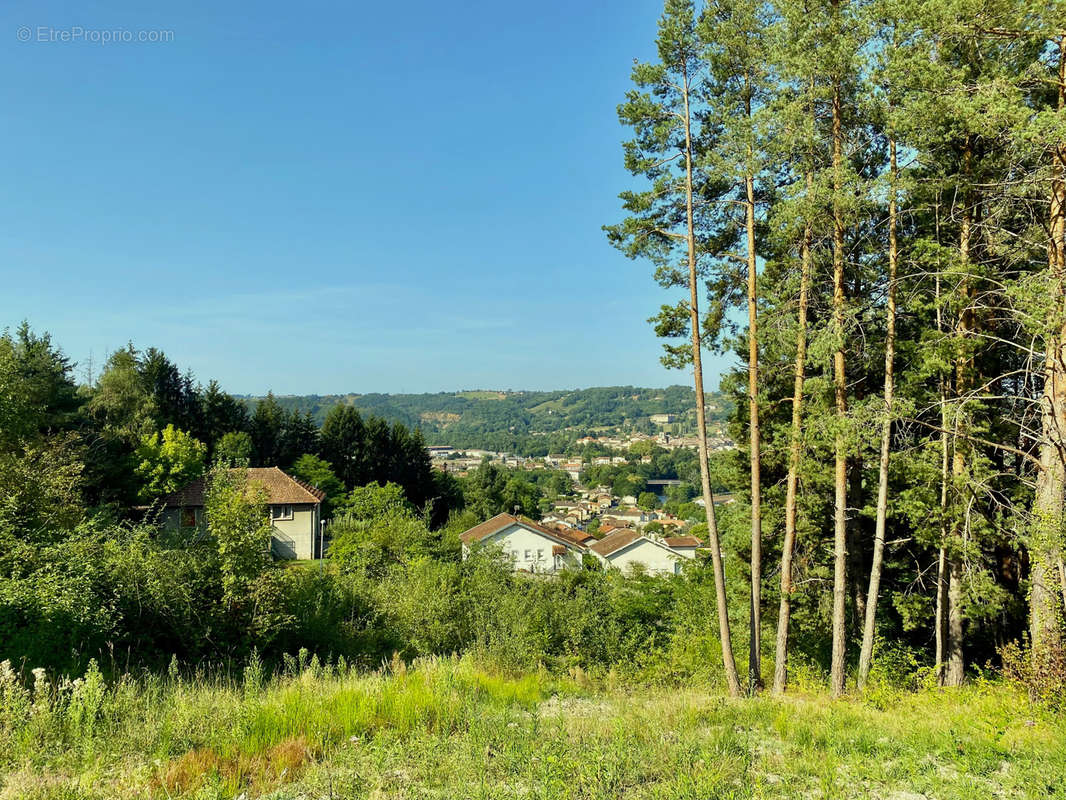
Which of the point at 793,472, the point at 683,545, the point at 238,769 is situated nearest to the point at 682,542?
the point at 683,545

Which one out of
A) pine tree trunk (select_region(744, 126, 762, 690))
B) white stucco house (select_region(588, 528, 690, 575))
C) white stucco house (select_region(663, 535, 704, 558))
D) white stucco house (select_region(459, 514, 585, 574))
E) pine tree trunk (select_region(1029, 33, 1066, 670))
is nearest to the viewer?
pine tree trunk (select_region(1029, 33, 1066, 670))

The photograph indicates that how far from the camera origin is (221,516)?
11.1 meters

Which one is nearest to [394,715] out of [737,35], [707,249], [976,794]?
[976,794]

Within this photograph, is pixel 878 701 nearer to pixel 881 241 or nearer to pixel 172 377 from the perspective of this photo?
pixel 881 241

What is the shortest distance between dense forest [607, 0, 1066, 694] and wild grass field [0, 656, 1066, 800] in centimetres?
312

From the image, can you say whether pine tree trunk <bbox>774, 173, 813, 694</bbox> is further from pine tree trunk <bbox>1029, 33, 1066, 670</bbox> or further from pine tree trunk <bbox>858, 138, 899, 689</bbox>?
pine tree trunk <bbox>1029, 33, 1066, 670</bbox>

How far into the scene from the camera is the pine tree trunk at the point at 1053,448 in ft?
23.6

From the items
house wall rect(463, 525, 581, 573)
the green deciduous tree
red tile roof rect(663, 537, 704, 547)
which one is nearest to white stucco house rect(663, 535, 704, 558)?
red tile roof rect(663, 537, 704, 547)

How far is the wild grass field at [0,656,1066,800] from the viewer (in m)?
4.25

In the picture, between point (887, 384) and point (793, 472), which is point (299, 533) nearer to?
point (793, 472)

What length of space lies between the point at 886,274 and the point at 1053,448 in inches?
156

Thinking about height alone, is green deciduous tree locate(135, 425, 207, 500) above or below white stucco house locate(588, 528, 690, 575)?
above

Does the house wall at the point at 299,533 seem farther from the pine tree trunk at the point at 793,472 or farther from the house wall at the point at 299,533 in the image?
the pine tree trunk at the point at 793,472

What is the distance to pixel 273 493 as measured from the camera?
3650cm
